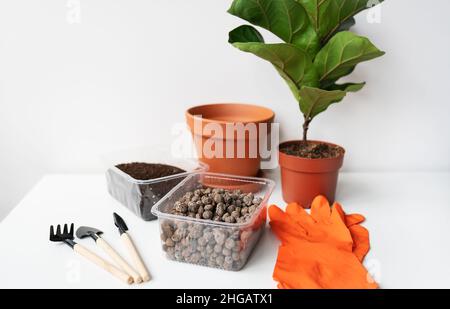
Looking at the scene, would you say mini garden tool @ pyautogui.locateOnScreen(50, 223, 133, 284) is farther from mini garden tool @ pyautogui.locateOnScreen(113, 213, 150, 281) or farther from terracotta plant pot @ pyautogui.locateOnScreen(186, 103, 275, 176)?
terracotta plant pot @ pyautogui.locateOnScreen(186, 103, 275, 176)

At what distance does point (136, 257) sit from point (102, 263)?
0.06 metres

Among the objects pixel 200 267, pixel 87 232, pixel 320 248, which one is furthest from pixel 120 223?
pixel 320 248

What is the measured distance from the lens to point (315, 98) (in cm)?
81

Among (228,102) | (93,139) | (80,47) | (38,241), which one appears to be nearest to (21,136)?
(93,139)

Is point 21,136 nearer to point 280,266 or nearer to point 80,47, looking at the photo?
point 80,47

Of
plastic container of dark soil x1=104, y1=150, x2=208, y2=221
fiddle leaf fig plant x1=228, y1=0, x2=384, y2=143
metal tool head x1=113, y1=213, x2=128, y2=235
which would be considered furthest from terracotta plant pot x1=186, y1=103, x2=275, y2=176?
metal tool head x1=113, y1=213, x2=128, y2=235

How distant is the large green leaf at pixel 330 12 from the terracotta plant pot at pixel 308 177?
0.30m

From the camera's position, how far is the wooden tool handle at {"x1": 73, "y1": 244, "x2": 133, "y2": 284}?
0.62 m

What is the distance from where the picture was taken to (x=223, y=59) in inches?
40.9

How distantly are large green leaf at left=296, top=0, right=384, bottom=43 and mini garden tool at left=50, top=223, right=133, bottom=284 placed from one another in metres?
0.69

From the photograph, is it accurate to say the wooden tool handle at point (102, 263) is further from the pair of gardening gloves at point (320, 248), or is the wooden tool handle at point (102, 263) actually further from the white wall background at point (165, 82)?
the white wall background at point (165, 82)

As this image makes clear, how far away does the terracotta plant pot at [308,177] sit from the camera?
859mm

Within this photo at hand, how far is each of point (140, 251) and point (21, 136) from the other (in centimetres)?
67

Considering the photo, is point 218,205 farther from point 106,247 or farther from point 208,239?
point 106,247
